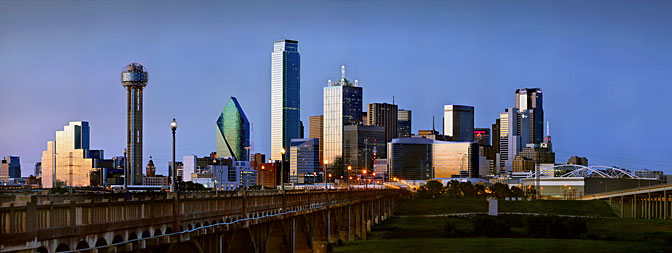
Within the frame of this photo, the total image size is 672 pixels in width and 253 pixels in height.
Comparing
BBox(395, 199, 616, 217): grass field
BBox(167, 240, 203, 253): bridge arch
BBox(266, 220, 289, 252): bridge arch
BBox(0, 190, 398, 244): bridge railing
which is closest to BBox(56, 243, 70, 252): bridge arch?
BBox(0, 190, 398, 244): bridge railing

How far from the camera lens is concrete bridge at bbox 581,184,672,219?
134 m

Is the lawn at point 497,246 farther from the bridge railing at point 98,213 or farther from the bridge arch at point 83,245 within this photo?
the bridge arch at point 83,245

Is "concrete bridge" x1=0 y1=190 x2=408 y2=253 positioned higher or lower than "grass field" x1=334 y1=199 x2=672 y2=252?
A: higher

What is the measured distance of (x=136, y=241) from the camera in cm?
2220

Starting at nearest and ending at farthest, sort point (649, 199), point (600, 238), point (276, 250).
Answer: point (276, 250), point (600, 238), point (649, 199)

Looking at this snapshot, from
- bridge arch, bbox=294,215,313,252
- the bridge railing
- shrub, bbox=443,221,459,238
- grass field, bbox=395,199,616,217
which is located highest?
the bridge railing

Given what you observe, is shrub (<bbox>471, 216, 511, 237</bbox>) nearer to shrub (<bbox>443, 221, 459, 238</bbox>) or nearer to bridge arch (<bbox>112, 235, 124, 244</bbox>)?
shrub (<bbox>443, 221, 459, 238</bbox>)

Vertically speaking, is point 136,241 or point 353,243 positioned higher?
point 136,241

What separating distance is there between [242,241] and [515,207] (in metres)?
123

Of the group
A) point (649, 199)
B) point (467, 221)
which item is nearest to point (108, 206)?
point (467, 221)

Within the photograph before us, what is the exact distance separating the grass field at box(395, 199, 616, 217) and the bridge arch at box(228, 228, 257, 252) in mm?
112596

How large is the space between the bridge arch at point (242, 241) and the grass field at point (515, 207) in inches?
4433

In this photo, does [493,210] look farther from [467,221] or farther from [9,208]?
[9,208]

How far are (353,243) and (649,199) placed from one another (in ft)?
268
